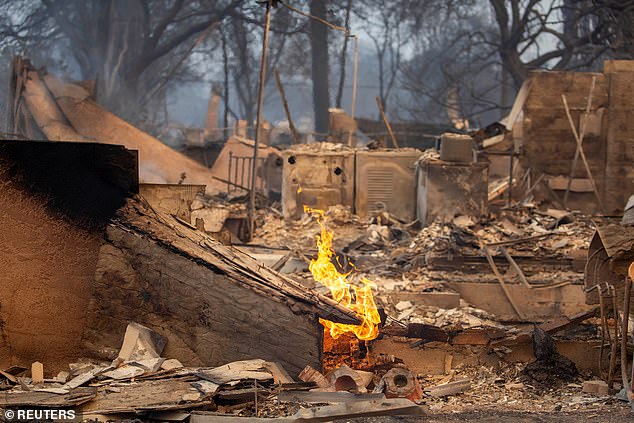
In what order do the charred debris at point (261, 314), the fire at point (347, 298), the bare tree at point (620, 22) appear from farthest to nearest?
the bare tree at point (620, 22)
the fire at point (347, 298)
the charred debris at point (261, 314)

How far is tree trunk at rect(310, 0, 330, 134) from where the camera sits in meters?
33.4

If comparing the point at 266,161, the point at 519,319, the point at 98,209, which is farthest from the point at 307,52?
the point at 98,209

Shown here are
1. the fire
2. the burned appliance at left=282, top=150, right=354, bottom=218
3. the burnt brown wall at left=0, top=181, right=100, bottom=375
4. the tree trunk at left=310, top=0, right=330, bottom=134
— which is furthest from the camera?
the tree trunk at left=310, top=0, right=330, bottom=134

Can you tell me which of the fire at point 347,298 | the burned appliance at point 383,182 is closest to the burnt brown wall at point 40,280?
the fire at point 347,298

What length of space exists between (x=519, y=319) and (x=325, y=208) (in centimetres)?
730

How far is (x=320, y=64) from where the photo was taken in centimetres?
3356

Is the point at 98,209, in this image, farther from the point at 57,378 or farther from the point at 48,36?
the point at 48,36

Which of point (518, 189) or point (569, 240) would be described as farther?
point (518, 189)

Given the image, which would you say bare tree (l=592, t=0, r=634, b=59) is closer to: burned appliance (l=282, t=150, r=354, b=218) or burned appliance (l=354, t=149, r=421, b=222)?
burned appliance (l=354, t=149, r=421, b=222)

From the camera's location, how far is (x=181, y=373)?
241 inches

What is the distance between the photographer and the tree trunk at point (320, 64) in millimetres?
33375

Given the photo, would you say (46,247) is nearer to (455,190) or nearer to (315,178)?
(455,190)

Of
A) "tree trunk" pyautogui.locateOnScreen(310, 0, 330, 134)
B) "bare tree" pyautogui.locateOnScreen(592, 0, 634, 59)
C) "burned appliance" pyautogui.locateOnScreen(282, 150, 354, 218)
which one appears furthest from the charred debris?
"tree trunk" pyautogui.locateOnScreen(310, 0, 330, 134)

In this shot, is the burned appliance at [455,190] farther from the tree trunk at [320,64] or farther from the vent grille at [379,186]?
the tree trunk at [320,64]
